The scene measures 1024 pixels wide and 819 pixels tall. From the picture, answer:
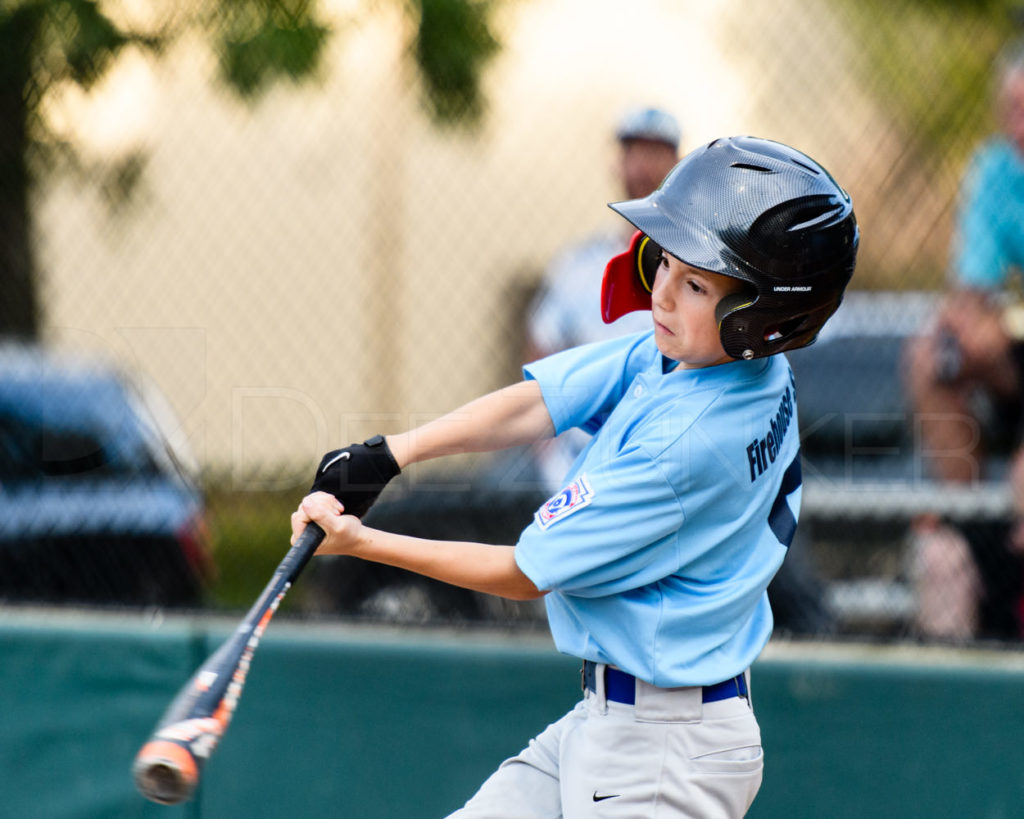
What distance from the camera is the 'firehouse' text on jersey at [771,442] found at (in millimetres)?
2127

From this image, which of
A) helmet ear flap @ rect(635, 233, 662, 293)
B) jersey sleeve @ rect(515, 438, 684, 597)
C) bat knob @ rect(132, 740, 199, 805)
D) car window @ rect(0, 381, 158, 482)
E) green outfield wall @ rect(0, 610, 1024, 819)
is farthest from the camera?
car window @ rect(0, 381, 158, 482)

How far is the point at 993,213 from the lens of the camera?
360 cm

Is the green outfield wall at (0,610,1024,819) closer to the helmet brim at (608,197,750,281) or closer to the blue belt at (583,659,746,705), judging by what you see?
the blue belt at (583,659,746,705)

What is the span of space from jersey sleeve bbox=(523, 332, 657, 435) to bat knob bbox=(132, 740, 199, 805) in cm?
96

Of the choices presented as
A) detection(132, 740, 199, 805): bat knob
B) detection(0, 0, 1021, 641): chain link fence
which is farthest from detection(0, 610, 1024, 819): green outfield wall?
detection(132, 740, 199, 805): bat knob

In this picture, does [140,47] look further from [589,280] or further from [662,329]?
[662,329]

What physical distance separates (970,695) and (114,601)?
8.03 feet

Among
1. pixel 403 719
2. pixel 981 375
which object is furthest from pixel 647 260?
pixel 981 375

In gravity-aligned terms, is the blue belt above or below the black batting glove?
below

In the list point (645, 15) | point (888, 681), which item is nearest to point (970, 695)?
point (888, 681)

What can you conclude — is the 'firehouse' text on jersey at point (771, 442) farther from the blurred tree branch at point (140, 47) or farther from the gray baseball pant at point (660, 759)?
the blurred tree branch at point (140, 47)

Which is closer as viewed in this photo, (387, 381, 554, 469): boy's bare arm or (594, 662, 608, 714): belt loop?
(594, 662, 608, 714): belt loop

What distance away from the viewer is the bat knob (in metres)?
1.69

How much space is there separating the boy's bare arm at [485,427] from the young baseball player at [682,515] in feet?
0.26
